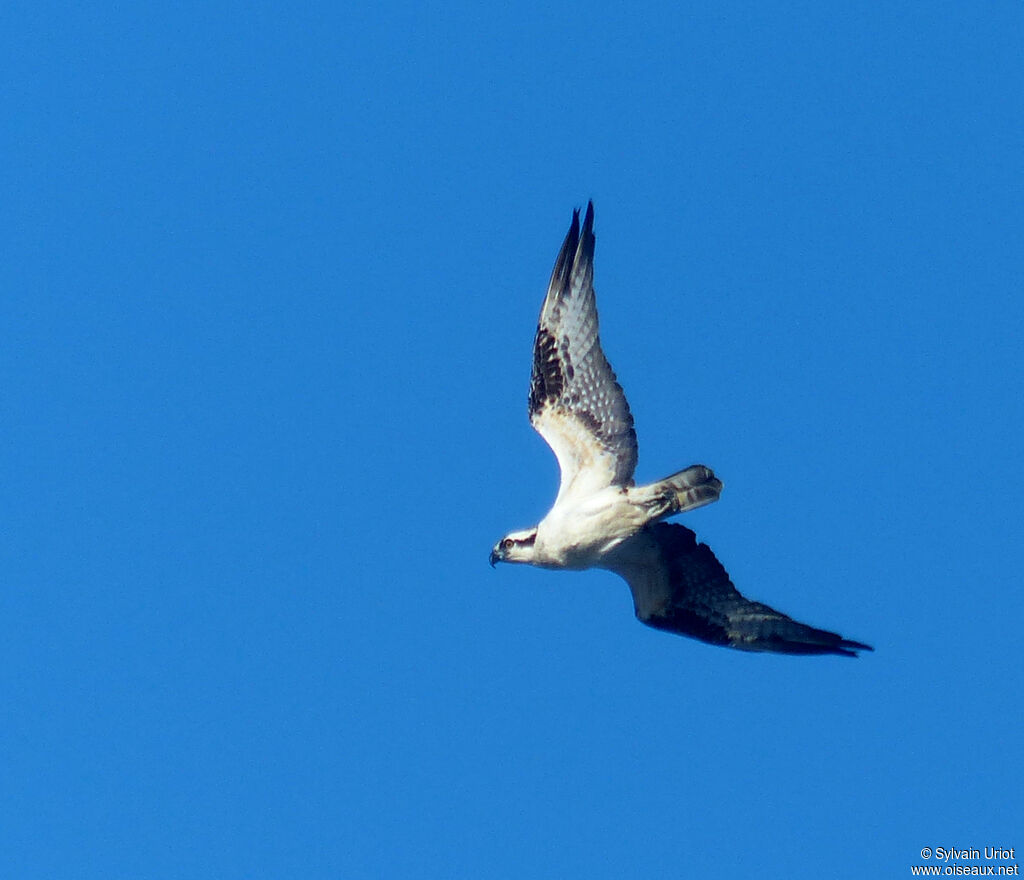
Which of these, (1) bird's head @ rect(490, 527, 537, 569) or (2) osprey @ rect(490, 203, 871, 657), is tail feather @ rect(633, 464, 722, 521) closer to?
(2) osprey @ rect(490, 203, 871, 657)

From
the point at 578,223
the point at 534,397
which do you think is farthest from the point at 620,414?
the point at 578,223

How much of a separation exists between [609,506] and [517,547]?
110 centimetres

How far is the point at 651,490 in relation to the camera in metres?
14.7

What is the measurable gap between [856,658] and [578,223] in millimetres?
5856

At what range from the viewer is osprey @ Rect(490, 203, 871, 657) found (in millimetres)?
14812

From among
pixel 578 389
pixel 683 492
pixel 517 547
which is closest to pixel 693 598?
pixel 683 492

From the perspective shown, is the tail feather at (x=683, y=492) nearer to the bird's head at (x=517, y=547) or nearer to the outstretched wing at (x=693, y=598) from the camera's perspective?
the outstretched wing at (x=693, y=598)

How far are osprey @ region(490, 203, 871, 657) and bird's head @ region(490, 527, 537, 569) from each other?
1 centimetres

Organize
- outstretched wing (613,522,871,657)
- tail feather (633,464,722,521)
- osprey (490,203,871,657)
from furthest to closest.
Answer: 1. outstretched wing (613,522,871,657)
2. osprey (490,203,871,657)
3. tail feather (633,464,722,521)

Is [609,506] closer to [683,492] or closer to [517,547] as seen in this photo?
[683,492]

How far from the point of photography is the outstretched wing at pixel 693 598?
50.4ft

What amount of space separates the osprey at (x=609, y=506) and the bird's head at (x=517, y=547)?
0.01m

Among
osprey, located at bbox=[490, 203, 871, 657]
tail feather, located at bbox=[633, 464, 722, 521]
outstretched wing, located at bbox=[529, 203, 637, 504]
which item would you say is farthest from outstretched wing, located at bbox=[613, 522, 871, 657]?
outstretched wing, located at bbox=[529, 203, 637, 504]

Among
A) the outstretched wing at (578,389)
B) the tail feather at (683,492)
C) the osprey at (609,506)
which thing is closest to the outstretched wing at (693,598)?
the osprey at (609,506)
